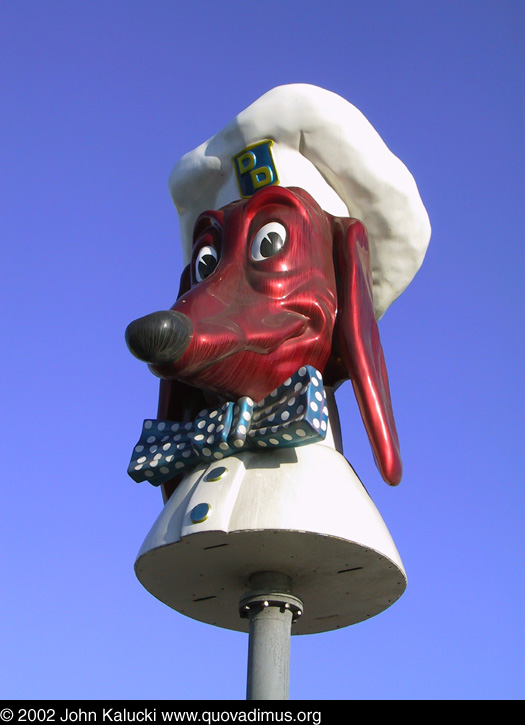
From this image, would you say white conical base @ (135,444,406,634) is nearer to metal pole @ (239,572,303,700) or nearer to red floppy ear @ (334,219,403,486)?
metal pole @ (239,572,303,700)

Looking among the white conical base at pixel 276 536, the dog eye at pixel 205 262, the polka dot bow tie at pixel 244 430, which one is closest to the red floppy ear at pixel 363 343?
the white conical base at pixel 276 536

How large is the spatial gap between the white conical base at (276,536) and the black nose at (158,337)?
2.62 ft

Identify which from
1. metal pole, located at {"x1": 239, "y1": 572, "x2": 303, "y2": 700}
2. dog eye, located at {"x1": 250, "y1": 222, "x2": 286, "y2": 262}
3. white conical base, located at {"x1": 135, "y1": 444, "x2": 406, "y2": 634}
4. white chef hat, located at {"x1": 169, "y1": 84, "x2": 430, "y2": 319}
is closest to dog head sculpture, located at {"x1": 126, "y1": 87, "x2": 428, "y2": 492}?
dog eye, located at {"x1": 250, "y1": 222, "x2": 286, "y2": 262}

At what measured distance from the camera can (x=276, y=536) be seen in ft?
20.0

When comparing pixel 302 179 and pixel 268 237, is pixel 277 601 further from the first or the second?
pixel 302 179

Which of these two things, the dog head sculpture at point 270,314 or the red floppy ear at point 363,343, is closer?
the dog head sculpture at point 270,314

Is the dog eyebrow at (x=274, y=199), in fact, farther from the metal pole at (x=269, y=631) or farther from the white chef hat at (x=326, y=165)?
the metal pole at (x=269, y=631)

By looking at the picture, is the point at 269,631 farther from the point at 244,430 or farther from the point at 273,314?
the point at 273,314

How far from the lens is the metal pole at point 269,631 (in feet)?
20.3

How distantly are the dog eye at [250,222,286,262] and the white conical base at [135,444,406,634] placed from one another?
51.2 inches

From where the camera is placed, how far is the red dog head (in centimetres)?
635

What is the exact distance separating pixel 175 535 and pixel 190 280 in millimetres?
2074
